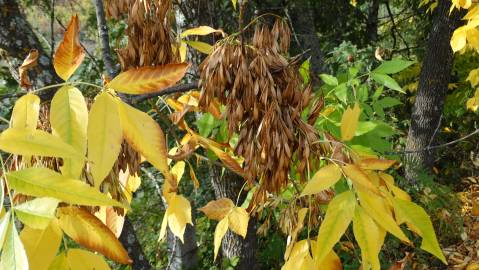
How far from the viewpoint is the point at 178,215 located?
4.27 ft

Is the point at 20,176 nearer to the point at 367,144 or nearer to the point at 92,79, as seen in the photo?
the point at 367,144

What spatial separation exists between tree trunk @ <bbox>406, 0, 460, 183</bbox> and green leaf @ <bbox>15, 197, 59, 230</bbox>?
396cm

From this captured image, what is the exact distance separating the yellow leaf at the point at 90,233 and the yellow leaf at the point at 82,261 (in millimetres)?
29

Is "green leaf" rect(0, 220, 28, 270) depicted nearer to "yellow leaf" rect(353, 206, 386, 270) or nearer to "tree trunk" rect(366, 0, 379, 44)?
"yellow leaf" rect(353, 206, 386, 270)

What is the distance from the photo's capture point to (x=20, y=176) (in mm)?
600

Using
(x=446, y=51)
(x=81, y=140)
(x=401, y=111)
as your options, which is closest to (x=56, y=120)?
(x=81, y=140)

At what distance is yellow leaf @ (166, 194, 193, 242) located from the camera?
128 centimetres

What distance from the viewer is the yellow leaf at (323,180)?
849mm

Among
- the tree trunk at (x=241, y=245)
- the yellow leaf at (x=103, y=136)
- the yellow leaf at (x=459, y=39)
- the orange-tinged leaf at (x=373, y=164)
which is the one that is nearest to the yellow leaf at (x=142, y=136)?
the yellow leaf at (x=103, y=136)

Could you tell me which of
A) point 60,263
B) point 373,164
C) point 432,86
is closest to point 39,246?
point 60,263

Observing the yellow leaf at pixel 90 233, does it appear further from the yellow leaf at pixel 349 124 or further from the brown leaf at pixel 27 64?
the yellow leaf at pixel 349 124

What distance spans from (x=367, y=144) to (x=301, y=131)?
0.92 meters

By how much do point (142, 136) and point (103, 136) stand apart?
2.7 inches

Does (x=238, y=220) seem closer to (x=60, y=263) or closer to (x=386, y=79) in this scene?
(x=60, y=263)
